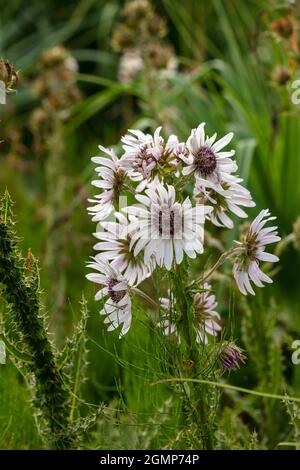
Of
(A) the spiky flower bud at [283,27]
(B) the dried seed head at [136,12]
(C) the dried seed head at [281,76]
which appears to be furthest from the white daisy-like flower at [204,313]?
(B) the dried seed head at [136,12]

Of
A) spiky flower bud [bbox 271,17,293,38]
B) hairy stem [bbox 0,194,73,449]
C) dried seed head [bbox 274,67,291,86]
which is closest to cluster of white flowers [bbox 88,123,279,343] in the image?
hairy stem [bbox 0,194,73,449]

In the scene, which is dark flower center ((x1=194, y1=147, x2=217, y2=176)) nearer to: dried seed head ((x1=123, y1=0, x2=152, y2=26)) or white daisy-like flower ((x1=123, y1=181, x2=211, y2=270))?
white daisy-like flower ((x1=123, y1=181, x2=211, y2=270))

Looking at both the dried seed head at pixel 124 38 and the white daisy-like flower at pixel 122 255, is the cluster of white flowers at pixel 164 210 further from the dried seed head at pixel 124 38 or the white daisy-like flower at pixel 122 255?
the dried seed head at pixel 124 38

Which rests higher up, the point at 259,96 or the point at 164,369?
the point at 259,96

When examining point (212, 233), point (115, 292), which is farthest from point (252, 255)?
point (212, 233)
